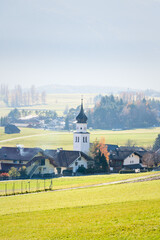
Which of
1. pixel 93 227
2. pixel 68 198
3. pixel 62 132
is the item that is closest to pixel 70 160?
pixel 68 198

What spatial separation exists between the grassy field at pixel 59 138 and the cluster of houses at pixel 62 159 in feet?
118

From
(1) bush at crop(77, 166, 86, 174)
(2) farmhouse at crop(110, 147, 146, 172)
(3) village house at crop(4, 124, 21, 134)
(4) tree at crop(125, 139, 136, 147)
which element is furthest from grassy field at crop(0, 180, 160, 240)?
(3) village house at crop(4, 124, 21, 134)

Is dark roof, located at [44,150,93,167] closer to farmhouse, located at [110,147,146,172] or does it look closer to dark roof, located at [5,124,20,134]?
farmhouse, located at [110,147,146,172]

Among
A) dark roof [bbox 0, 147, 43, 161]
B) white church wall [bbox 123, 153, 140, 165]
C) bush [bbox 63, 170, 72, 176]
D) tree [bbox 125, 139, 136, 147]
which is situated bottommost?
tree [bbox 125, 139, 136, 147]

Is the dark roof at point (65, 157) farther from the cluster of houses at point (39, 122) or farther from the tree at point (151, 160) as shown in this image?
the cluster of houses at point (39, 122)

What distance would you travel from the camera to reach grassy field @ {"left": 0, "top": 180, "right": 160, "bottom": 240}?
19.4 meters

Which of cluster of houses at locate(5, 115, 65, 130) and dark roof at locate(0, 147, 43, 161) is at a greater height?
dark roof at locate(0, 147, 43, 161)

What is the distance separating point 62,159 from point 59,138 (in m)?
70.2

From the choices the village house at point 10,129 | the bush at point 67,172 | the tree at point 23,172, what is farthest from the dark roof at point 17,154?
the village house at point 10,129

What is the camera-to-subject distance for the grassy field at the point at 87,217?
765 inches

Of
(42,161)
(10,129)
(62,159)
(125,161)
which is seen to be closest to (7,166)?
(42,161)

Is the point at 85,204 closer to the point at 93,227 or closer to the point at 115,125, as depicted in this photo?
the point at 93,227

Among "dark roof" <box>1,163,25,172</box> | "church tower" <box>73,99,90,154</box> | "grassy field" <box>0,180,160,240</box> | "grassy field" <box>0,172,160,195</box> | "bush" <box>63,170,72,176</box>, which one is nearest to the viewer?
"grassy field" <box>0,180,160,240</box>

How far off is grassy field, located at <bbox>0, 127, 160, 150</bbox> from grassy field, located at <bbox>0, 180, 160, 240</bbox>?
95961 mm
